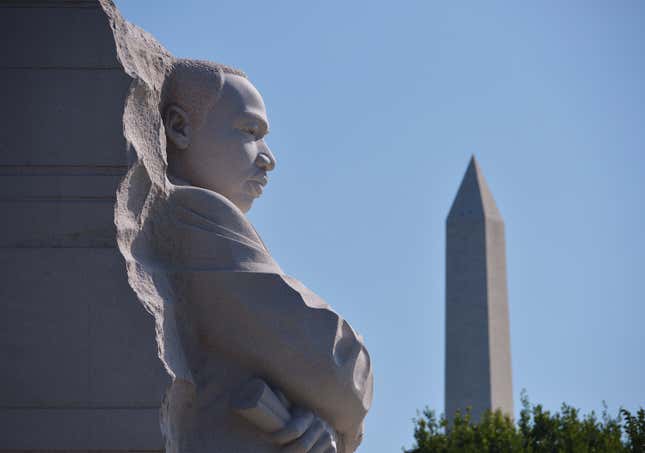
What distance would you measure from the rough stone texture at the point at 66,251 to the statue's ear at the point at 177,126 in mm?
A: 484

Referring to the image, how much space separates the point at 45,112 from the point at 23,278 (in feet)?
2.05

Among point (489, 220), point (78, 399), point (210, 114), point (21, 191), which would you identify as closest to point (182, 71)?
point (210, 114)

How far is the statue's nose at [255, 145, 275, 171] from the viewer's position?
4941 millimetres

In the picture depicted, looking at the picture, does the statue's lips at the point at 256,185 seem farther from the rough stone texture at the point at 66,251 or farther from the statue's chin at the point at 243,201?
the rough stone texture at the point at 66,251

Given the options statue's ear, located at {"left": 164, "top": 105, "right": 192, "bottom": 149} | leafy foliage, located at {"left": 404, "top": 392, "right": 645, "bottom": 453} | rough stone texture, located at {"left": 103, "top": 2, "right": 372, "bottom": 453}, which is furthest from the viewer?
leafy foliage, located at {"left": 404, "top": 392, "right": 645, "bottom": 453}

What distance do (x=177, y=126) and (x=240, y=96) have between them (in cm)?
30

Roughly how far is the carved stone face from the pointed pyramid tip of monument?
24.7 m

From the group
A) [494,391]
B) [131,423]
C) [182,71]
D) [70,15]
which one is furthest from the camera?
[494,391]

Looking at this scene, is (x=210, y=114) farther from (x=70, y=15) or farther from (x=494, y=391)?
(x=494, y=391)

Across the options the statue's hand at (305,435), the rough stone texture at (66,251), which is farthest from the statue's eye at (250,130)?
the statue's hand at (305,435)

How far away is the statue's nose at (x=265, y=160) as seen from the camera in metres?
4.94

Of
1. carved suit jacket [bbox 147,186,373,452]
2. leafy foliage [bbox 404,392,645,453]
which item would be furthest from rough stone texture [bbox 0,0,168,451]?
leafy foliage [bbox 404,392,645,453]

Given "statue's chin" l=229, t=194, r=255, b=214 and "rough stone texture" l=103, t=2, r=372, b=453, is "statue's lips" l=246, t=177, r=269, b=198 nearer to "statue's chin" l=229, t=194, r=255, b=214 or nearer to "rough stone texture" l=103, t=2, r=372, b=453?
"statue's chin" l=229, t=194, r=255, b=214

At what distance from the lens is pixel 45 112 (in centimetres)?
425
